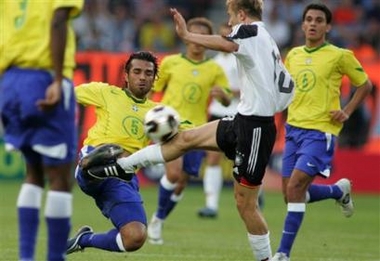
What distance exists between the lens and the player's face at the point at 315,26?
11641 mm

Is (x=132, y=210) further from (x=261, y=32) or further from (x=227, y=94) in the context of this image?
(x=227, y=94)

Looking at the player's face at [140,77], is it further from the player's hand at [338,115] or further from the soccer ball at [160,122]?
the player's hand at [338,115]

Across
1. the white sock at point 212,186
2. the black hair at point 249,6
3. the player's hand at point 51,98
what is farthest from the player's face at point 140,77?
the white sock at point 212,186

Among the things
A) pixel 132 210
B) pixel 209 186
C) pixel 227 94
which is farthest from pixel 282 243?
pixel 209 186

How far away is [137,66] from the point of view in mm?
10039

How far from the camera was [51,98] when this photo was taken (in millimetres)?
7367

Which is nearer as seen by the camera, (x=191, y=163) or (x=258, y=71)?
(x=258, y=71)

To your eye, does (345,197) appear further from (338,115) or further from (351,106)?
(338,115)

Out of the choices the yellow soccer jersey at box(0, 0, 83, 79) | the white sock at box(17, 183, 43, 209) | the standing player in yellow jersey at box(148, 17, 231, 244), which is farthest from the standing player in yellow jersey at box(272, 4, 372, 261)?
the yellow soccer jersey at box(0, 0, 83, 79)

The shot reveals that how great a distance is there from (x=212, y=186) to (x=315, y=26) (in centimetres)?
551

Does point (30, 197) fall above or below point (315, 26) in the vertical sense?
below

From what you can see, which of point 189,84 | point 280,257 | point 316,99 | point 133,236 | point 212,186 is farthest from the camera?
point 212,186

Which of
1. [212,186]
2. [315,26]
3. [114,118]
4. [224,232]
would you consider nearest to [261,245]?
[114,118]

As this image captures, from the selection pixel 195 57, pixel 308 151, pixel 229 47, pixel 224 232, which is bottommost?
pixel 224 232
